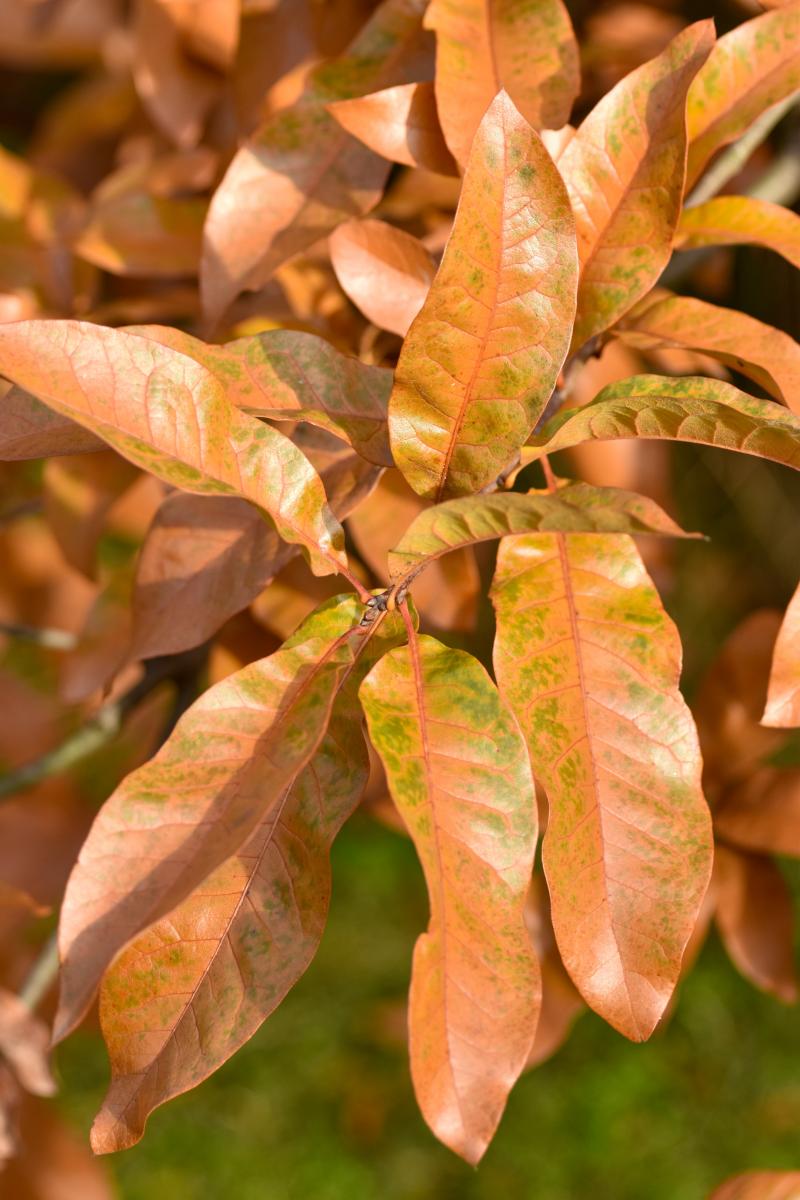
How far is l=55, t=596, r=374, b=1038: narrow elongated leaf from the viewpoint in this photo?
1.63 feet

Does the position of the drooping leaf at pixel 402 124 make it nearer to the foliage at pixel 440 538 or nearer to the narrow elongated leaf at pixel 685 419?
the foliage at pixel 440 538

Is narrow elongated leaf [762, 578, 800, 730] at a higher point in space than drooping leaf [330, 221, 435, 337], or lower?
lower

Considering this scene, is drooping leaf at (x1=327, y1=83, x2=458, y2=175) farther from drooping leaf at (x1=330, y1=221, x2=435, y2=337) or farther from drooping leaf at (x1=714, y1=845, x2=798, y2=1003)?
drooping leaf at (x1=714, y1=845, x2=798, y2=1003)

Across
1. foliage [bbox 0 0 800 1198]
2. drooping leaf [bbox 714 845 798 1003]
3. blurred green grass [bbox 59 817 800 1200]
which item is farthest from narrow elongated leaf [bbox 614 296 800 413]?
blurred green grass [bbox 59 817 800 1200]

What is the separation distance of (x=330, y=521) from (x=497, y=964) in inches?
10.0

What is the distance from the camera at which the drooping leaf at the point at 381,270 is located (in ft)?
2.30

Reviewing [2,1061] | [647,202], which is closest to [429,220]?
[647,202]

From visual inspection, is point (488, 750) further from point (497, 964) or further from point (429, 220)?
point (429, 220)

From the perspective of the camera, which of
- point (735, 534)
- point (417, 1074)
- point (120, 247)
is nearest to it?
point (417, 1074)

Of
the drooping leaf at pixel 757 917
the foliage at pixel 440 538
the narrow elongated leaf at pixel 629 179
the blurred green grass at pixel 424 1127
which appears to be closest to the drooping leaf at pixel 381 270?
the foliage at pixel 440 538

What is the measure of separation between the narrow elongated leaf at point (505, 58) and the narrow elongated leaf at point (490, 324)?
17 centimetres

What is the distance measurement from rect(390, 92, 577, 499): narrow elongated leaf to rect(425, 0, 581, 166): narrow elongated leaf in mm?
175

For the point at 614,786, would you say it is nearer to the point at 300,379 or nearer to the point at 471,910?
the point at 471,910

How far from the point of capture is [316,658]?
0.58m
